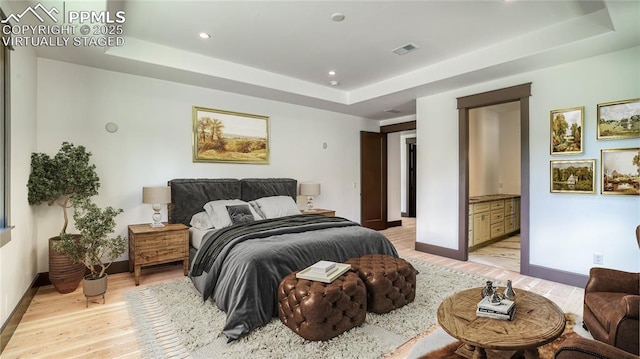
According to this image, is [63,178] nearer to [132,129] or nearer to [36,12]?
[132,129]

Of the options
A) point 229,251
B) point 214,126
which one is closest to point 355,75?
point 214,126

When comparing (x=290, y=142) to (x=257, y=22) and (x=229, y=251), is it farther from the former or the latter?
(x=229, y=251)

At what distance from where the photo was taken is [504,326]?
172cm

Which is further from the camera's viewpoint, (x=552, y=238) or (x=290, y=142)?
(x=290, y=142)

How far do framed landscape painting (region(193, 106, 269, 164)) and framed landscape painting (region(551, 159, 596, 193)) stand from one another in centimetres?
420

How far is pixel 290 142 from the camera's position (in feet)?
18.8

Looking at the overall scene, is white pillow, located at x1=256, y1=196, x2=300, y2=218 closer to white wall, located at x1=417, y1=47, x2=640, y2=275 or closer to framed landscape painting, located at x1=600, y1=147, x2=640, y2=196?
white wall, located at x1=417, y1=47, x2=640, y2=275

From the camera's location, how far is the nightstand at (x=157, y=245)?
11.6 ft

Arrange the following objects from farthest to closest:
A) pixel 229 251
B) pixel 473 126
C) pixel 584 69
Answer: pixel 473 126, pixel 584 69, pixel 229 251

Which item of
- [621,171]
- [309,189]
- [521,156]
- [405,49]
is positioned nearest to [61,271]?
[309,189]

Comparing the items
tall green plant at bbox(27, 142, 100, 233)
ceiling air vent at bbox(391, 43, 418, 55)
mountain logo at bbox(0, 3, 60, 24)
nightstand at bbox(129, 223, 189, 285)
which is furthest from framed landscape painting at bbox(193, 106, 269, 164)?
ceiling air vent at bbox(391, 43, 418, 55)

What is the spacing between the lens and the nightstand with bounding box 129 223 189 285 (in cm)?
354

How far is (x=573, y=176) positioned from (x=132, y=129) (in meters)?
5.62

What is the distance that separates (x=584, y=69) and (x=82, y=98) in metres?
6.06
